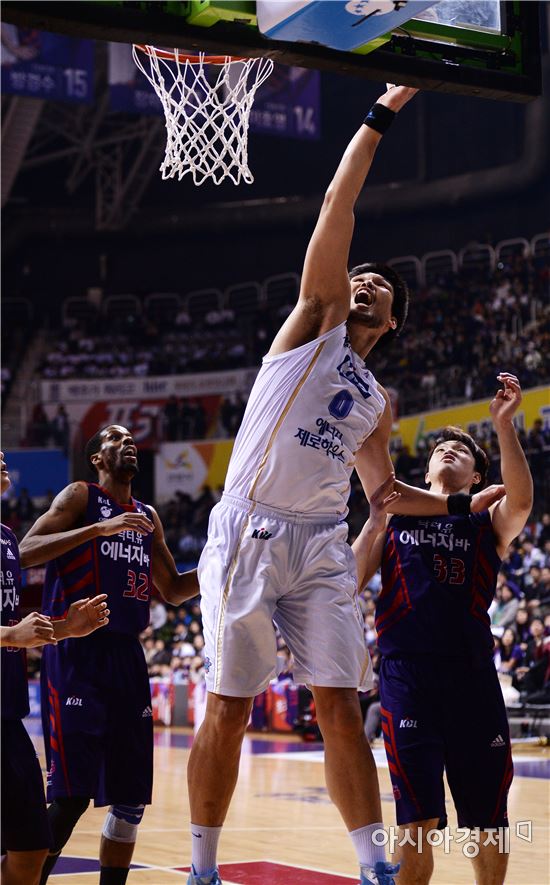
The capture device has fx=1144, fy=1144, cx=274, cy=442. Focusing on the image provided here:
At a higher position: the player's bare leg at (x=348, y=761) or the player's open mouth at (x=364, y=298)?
the player's open mouth at (x=364, y=298)

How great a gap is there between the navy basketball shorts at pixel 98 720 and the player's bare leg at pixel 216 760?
3.57 ft

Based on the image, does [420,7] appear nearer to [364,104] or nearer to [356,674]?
[356,674]

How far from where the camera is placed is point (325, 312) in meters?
4.23

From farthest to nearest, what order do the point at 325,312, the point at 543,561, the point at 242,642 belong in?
the point at 543,561, the point at 325,312, the point at 242,642

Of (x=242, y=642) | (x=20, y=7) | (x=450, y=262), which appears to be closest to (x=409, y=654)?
(x=242, y=642)

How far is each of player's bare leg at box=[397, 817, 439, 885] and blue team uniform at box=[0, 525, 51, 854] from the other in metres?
1.45

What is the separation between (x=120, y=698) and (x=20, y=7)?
2.90 metres

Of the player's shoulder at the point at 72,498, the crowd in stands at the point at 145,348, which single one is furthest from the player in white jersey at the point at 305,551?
the crowd in stands at the point at 145,348

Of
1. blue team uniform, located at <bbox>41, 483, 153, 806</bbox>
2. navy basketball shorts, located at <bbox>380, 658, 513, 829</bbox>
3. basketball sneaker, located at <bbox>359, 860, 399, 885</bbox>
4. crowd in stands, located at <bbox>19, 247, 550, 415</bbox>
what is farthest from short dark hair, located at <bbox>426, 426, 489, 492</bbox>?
crowd in stands, located at <bbox>19, 247, 550, 415</bbox>

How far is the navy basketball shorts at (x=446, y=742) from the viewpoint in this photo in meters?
4.66

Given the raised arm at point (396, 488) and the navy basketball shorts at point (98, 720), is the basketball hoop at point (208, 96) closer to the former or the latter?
the raised arm at point (396, 488)

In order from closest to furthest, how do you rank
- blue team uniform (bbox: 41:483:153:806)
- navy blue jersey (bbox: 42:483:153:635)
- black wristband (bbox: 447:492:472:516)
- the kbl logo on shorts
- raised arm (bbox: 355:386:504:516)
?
the kbl logo on shorts < raised arm (bbox: 355:386:504:516) < blue team uniform (bbox: 41:483:153:806) < black wristband (bbox: 447:492:472:516) < navy blue jersey (bbox: 42:483:153:635)

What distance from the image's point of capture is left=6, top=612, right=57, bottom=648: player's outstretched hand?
3652 mm

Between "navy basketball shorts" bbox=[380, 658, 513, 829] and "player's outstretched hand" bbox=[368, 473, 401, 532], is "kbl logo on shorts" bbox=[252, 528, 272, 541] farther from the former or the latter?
"navy basketball shorts" bbox=[380, 658, 513, 829]
